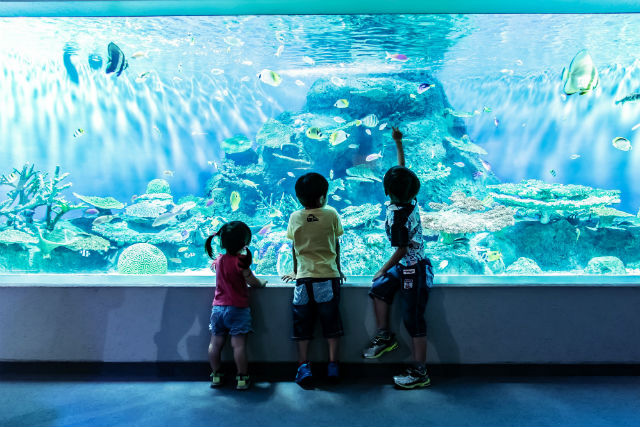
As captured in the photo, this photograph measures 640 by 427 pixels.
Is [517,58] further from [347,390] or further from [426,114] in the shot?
[347,390]

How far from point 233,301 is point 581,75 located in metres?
3.84

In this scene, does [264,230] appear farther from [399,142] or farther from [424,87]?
[424,87]

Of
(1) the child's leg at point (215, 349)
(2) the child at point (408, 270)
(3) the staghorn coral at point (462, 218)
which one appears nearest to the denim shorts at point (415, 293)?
(2) the child at point (408, 270)

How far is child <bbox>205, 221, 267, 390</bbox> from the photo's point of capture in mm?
2854

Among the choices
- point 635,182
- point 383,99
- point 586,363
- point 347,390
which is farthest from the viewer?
point 383,99

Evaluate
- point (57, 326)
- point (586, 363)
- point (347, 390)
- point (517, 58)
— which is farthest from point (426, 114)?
point (57, 326)

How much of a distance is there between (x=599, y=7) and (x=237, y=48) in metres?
3.33

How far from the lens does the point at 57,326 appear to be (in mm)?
3197

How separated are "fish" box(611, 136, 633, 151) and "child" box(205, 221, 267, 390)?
3.67 meters

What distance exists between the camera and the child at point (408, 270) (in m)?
2.82

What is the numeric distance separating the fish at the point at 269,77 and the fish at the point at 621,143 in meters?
3.43

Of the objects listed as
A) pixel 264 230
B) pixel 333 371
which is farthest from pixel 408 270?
pixel 264 230

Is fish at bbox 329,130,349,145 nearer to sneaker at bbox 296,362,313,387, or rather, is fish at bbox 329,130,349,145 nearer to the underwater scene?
the underwater scene

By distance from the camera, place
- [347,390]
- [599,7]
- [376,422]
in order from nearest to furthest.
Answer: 1. [376,422]
2. [347,390]
3. [599,7]
